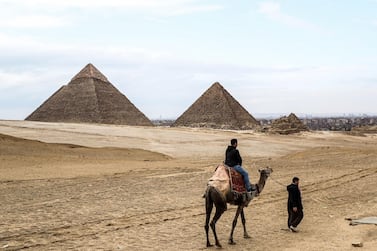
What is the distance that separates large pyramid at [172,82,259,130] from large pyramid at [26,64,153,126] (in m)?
6.60

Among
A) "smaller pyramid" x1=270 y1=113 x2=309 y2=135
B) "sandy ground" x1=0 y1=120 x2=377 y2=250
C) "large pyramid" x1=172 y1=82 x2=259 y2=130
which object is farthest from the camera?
"large pyramid" x1=172 y1=82 x2=259 y2=130

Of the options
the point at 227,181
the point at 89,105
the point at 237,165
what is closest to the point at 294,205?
the point at 237,165

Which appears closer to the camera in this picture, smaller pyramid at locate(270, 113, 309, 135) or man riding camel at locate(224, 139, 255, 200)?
man riding camel at locate(224, 139, 255, 200)

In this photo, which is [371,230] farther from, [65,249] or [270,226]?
[65,249]

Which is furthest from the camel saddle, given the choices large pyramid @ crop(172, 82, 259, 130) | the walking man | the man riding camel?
large pyramid @ crop(172, 82, 259, 130)

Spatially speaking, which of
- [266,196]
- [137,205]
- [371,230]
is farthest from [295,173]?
[371,230]

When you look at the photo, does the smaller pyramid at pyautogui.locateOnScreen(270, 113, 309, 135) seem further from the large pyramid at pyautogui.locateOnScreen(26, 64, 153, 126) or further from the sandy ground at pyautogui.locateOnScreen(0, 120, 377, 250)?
the sandy ground at pyautogui.locateOnScreen(0, 120, 377, 250)

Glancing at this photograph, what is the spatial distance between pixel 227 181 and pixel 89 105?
66.9 metres

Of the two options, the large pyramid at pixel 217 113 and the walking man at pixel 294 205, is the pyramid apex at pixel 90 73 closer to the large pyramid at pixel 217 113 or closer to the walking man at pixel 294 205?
the large pyramid at pixel 217 113

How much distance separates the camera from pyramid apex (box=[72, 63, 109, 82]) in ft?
258

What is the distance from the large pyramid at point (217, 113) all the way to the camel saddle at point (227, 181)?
5991 centimetres

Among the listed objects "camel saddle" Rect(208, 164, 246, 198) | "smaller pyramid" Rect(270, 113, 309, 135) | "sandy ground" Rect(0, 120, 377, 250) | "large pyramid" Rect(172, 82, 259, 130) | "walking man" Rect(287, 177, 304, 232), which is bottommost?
Answer: "sandy ground" Rect(0, 120, 377, 250)

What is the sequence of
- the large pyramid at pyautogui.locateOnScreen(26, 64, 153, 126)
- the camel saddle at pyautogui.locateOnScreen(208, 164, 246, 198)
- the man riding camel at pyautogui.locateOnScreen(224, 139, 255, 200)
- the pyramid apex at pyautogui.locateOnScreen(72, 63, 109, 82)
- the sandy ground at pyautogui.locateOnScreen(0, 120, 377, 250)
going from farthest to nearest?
the pyramid apex at pyautogui.locateOnScreen(72, 63, 109, 82) → the large pyramid at pyautogui.locateOnScreen(26, 64, 153, 126) → the sandy ground at pyautogui.locateOnScreen(0, 120, 377, 250) → the man riding camel at pyautogui.locateOnScreen(224, 139, 255, 200) → the camel saddle at pyautogui.locateOnScreen(208, 164, 246, 198)

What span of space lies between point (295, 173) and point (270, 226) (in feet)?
32.0
